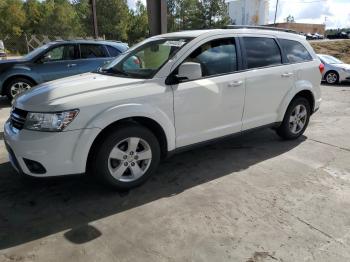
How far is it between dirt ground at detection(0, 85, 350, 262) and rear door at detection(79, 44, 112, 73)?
454cm

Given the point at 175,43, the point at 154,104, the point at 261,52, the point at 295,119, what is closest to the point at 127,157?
the point at 154,104

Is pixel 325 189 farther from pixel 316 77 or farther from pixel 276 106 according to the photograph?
pixel 316 77

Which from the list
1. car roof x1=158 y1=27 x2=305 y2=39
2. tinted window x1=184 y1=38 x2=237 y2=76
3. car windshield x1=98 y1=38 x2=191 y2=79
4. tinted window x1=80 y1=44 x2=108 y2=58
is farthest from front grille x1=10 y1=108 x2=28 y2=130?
tinted window x1=80 y1=44 x2=108 y2=58

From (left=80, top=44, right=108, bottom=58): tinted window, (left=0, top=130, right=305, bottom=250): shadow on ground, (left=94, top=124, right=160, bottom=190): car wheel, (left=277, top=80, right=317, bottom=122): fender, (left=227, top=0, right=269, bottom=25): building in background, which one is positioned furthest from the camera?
(left=227, top=0, right=269, bottom=25): building in background

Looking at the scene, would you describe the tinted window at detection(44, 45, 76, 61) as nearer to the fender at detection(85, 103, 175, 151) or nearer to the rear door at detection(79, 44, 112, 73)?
the rear door at detection(79, 44, 112, 73)

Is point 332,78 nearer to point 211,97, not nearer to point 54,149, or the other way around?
point 211,97

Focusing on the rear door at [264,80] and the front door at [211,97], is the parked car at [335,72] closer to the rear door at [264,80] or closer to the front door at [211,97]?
the rear door at [264,80]

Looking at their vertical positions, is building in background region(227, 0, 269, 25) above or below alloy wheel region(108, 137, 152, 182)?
above

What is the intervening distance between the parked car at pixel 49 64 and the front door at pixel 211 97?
4.90 m

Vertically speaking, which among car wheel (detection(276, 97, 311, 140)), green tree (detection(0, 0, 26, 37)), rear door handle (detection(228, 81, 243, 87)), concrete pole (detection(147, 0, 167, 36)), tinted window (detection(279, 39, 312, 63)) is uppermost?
green tree (detection(0, 0, 26, 37))

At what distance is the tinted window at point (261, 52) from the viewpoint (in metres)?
4.82

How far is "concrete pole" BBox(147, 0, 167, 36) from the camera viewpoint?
6875mm

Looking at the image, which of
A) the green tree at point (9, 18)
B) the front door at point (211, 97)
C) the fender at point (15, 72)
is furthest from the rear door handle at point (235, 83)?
the green tree at point (9, 18)

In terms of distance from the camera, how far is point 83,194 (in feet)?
12.9
